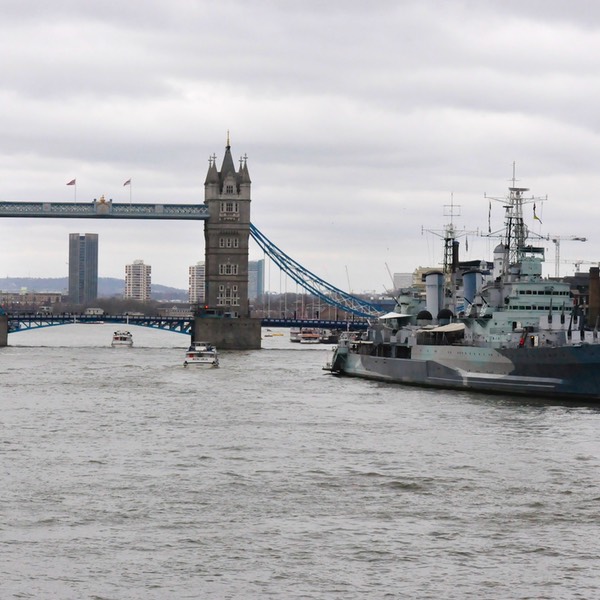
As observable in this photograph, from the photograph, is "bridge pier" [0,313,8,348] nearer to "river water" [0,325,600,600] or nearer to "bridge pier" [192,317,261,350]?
A: "bridge pier" [192,317,261,350]

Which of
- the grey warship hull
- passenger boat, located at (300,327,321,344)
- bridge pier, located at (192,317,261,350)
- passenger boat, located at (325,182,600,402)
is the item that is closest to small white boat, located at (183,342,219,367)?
passenger boat, located at (325,182,600,402)

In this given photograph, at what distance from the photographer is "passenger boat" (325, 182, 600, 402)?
49312 mm

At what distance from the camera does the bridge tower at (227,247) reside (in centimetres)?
12006

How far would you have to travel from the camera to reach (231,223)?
4747 inches

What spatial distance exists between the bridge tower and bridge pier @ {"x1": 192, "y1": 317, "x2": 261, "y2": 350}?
4.40 m

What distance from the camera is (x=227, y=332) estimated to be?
114875 mm

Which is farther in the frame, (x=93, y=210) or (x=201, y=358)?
(x=93, y=210)

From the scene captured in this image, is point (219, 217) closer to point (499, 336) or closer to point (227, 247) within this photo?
point (227, 247)

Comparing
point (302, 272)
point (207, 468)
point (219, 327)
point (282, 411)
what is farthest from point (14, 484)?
point (302, 272)

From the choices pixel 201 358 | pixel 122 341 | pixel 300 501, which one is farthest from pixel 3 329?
pixel 300 501

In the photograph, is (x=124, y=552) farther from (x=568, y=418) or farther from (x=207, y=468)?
(x=568, y=418)

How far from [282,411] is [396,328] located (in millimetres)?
20488

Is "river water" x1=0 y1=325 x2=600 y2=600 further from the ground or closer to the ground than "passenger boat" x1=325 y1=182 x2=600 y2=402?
closer to the ground

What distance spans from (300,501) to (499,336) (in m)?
29.1
